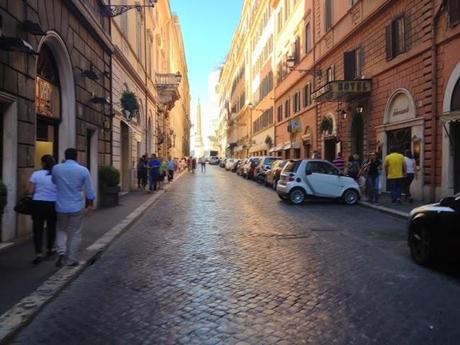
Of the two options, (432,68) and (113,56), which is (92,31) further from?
(432,68)

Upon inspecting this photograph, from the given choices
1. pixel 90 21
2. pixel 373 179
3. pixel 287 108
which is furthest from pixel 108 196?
pixel 287 108

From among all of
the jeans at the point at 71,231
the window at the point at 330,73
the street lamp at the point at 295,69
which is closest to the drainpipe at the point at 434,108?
the window at the point at 330,73

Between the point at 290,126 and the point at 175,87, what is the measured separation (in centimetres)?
895

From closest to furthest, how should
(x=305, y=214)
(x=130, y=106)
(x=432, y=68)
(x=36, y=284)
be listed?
(x=36, y=284), (x=305, y=214), (x=432, y=68), (x=130, y=106)

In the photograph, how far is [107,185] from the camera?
1570 centimetres

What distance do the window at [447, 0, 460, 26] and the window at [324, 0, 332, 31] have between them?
12857 millimetres

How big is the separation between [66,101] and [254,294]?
29.2 ft

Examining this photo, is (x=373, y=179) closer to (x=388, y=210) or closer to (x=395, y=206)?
(x=395, y=206)

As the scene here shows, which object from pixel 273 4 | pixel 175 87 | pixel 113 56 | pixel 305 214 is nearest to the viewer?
pixel 305 214

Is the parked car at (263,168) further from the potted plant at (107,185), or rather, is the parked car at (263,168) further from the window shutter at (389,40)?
the potted plant at (107,185)

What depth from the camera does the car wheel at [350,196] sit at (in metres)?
17.3

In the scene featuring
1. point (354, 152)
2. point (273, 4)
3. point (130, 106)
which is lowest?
point (354, 152)

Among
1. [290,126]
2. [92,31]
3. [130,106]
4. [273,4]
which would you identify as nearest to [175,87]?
[290,126]

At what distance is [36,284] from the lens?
620cm
